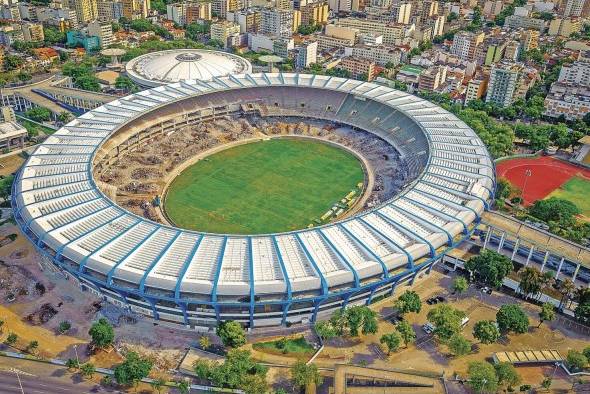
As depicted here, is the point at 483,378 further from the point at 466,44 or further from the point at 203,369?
the point at 466,44

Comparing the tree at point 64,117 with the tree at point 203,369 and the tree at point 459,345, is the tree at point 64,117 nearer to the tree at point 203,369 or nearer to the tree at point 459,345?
the tree at point 203,369

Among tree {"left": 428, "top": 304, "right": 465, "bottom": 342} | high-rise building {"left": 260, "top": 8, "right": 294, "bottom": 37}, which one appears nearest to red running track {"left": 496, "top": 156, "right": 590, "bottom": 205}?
tree {"left": 428, "top": 304, "right": 465, "bottom": 342}

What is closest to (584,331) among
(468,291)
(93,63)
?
(468,291)

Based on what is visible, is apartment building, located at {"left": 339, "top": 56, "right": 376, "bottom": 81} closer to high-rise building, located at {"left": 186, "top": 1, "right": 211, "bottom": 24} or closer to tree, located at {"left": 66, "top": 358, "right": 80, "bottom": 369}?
high-rise building, located at {"left": 186, "top": 1, "right": 211, "bottom": 24}

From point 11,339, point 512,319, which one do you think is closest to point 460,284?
point 512,319

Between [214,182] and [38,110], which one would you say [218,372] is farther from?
[38,110]

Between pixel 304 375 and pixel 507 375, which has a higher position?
pixel 507 375
